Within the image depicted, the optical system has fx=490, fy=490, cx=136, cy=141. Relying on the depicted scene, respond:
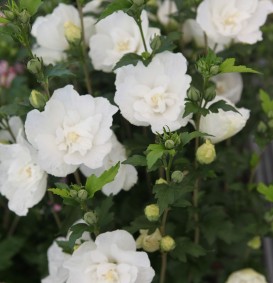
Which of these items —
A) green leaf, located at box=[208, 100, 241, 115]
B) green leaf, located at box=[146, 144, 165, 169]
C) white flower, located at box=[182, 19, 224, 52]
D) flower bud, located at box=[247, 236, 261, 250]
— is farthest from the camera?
white flower, located at box=[182, 19, 224, 52]

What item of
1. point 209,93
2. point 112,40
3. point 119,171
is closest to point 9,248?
point 119,171

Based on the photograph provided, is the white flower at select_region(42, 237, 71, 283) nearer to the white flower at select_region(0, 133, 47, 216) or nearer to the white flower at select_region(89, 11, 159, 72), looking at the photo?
the white flower at select_region(0, 133, 47, 216)

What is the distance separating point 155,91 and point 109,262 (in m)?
0.26

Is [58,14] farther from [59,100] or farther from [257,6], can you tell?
[257,6]

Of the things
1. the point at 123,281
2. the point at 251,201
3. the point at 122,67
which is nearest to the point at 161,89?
the point at 122,67

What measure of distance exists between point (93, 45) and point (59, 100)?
205mm

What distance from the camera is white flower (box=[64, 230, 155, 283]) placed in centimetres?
65

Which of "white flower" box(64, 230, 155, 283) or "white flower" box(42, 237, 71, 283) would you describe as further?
"white flower" box(42, 237, 71, 283)

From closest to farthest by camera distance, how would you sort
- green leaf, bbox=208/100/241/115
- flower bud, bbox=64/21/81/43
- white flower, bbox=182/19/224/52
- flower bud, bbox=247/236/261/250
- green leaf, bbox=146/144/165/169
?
green leaf, bbox=146/144/165/169 → green leaf, bbox=208/100/241/115 → flower bud, bbox=64/21/81/43 → flower bud, bbox=247/236/261/250 → white flower, bbox=182/19/224/52

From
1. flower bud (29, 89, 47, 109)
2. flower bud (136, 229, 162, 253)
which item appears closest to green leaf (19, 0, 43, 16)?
Result: flower bud (29, 89, 47, 109)

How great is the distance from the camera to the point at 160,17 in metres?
1.16

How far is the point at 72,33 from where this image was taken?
0.83 meters

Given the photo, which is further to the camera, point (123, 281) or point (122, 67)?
point (122, 67)

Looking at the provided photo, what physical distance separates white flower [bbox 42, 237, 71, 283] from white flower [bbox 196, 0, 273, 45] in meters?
0.46
